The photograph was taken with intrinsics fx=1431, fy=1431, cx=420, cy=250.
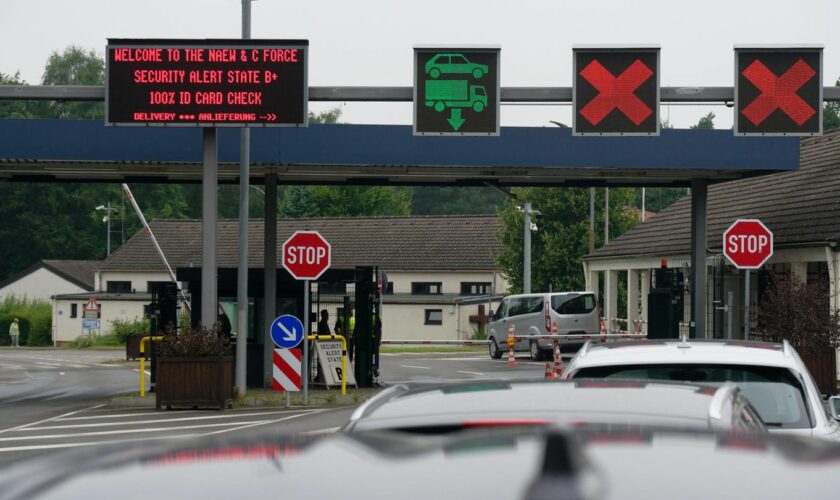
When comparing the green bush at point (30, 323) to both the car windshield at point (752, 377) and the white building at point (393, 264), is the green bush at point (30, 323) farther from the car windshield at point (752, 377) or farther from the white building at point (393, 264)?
the car windshield at point (752, 377)

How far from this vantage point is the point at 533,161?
27.8 m

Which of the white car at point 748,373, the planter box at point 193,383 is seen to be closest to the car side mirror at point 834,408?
the white car at point 748,373

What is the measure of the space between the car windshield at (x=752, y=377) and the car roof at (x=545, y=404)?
9.60ft

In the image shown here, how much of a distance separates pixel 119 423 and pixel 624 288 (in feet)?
149

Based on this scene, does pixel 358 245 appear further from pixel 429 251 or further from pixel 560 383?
pixel 560 383

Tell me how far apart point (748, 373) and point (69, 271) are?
281 feet

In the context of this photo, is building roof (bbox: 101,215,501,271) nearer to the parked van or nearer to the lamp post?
the lamp post

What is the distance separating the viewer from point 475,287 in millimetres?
72500

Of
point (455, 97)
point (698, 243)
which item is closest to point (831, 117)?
point (698, 243)

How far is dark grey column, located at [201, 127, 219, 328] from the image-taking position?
80.9 feet

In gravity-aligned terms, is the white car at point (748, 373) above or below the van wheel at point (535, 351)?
above

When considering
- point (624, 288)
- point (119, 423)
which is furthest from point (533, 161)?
point (624, 288)

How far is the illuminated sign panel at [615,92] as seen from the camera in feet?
74.5

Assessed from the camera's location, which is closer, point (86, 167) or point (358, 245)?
point (86, 167)
